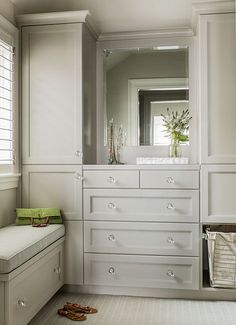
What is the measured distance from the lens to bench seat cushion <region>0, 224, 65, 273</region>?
7.01ft

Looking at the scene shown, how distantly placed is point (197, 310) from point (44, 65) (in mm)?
2195

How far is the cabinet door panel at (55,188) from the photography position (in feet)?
10.2

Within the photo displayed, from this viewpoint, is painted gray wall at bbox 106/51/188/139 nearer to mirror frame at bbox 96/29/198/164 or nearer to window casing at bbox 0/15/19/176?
mirror frame at bbox 96/29/198/164

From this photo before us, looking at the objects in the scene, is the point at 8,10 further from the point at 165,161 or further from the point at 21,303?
the point at 21,303

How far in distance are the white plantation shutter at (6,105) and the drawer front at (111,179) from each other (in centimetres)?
62

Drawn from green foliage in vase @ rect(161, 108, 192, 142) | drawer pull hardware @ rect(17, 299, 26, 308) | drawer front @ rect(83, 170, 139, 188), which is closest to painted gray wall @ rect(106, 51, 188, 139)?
green foliage in vase @ rect(161, 108, 192, 142)

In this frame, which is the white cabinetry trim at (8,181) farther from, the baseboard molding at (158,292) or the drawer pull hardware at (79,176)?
the baseboard molding at (158,292)

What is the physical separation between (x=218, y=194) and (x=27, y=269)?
1.47 m

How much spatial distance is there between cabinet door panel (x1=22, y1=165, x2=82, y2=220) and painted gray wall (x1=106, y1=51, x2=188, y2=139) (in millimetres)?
720

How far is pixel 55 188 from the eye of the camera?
313cm

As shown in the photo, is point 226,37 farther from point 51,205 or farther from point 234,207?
point 51,205

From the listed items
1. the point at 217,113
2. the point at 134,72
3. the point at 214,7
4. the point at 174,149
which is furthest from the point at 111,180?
the point at 214,7

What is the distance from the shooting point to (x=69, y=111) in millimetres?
3100

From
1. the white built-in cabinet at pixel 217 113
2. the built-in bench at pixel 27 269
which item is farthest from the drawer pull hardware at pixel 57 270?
the white built-in cabinet at pixel 217 113
